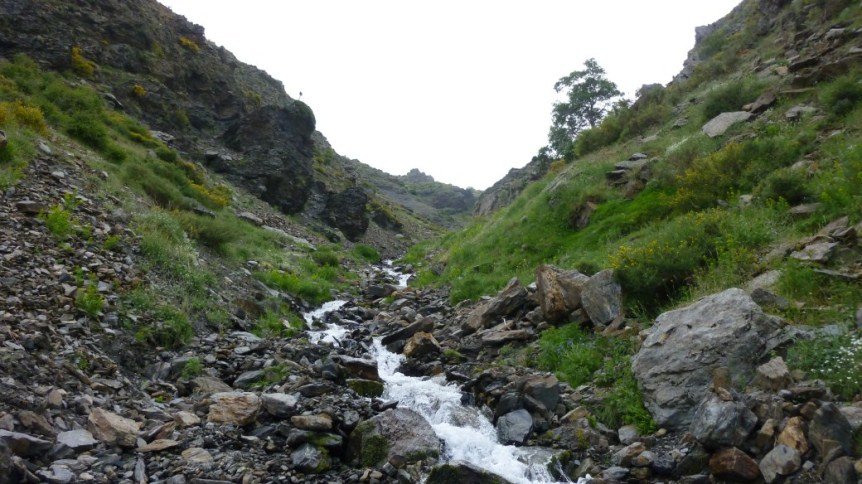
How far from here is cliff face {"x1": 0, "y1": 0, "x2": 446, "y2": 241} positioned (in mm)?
26764

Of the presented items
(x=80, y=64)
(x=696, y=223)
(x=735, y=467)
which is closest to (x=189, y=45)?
(x=80, y=64)

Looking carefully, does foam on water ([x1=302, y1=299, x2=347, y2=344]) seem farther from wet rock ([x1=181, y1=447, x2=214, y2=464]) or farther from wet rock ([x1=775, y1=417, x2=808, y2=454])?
wet rock ([x1=775, y1=417, x2=808, y2=454])

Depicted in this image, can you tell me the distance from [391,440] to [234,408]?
2.48m

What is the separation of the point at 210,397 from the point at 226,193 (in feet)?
66.9

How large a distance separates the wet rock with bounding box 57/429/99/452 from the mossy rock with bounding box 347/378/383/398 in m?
4.17

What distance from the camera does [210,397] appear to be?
7.95 m

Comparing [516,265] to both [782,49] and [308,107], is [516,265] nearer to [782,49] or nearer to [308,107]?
[782,49]

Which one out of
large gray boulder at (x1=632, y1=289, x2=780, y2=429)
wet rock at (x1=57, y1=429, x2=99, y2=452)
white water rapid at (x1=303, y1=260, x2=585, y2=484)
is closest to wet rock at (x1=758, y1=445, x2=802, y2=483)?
large gray boulder at (x1=632, y1=289, x2=780, y2=429)

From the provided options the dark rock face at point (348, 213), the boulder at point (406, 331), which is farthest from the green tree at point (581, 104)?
the boulder at point (406, 331)

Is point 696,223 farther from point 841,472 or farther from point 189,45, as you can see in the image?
point 189,45

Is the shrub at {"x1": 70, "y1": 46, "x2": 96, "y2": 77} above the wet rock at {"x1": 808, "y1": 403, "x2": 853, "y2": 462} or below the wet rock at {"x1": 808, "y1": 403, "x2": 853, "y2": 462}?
above

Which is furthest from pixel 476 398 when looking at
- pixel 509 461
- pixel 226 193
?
pixel 226 193

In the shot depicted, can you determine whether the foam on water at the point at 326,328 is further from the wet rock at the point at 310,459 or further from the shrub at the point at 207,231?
the wet rock at the point at 310,459

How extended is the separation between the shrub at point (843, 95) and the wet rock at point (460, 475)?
504 inches
